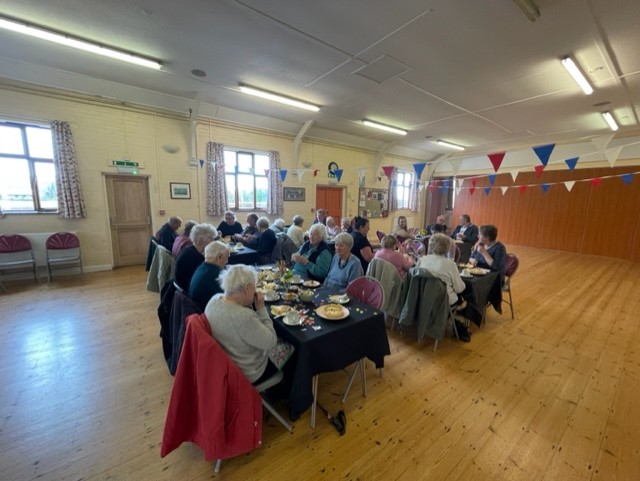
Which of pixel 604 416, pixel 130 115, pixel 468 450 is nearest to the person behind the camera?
pixel 468 450

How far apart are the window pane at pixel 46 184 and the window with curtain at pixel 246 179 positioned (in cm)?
330

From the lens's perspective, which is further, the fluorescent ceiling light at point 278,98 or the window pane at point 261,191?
the window pane at point 261,191

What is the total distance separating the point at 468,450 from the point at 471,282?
1.76m

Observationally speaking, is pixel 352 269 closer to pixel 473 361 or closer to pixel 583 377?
pixel 473 361

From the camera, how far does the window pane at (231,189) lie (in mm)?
7014

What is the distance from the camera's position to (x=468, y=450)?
70.1 inches

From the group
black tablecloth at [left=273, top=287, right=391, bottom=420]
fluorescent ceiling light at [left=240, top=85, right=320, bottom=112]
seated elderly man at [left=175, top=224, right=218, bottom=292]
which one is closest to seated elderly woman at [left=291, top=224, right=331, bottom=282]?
black tablecloth at [left=273, top=287, right=391, bottom=420]

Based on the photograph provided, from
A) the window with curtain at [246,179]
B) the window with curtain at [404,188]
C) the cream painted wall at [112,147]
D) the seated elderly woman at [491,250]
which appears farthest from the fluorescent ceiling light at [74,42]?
the window with curtain at [404,188]

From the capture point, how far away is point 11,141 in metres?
4.72

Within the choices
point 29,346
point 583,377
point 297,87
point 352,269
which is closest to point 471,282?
point 583,377

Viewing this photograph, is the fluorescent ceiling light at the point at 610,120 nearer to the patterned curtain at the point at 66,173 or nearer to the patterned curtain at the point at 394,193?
the patterned curtain at the point at 394,193

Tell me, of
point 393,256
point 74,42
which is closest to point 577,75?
point 393,256

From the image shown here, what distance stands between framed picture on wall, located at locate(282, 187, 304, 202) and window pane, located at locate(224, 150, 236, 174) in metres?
1.55

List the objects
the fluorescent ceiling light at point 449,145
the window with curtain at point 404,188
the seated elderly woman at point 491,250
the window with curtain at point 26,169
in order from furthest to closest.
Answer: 1. the window with curtain at point 404,188
2. the fluorescent ceiling light at point 449,145
3. the window with curtain at point 26,169
4. the seated elderly woman at point 491,250
